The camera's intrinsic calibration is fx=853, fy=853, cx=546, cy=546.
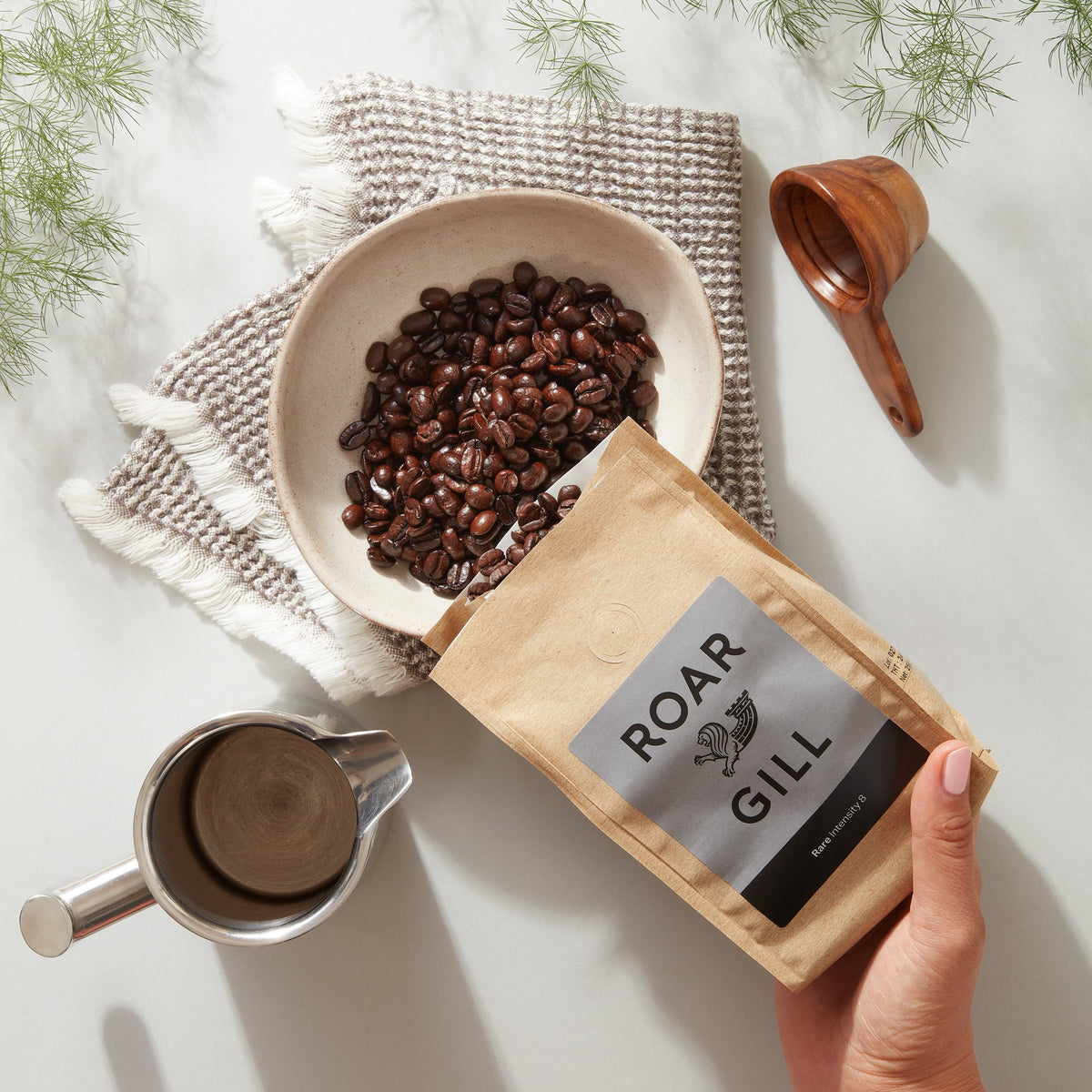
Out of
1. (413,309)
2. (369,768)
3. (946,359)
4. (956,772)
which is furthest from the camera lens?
(946,359)

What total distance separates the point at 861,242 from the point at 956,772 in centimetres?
54

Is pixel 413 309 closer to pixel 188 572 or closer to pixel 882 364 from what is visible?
pixel 188 572

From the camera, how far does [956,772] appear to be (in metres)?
0.77

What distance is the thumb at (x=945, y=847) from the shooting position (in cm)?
77

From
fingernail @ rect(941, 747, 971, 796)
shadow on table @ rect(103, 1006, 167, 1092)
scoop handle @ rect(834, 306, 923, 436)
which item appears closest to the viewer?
fingernail @ rect(941, 747, 971, 796)

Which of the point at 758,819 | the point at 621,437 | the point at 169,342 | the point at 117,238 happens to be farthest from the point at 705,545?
the point at 117,238

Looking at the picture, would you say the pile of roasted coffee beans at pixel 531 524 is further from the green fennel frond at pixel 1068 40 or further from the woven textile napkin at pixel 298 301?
the green fennel frond at pixel 1068 40

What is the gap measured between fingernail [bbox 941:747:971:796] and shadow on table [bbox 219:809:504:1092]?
2.09ft

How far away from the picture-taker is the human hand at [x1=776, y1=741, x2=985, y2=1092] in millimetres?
775

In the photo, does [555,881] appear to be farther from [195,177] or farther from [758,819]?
[195,177]

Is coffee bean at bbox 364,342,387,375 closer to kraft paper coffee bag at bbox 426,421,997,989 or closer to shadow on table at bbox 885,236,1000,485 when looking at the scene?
kraft paper coffee bag at bbox 426,421,997,989

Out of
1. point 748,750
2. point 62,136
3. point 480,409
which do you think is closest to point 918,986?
point 748,750

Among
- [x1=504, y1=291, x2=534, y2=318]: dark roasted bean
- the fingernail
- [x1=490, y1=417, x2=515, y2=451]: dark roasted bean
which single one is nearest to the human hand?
the fingernail

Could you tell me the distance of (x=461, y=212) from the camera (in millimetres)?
912
